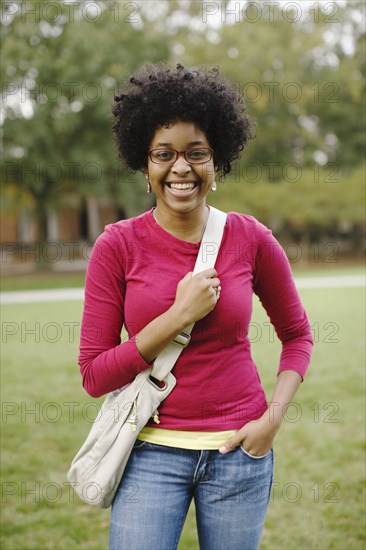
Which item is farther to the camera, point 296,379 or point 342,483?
point 342,483

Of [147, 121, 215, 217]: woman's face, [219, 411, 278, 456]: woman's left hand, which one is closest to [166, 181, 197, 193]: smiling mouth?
[147, 121, 215, 217]: woman's face

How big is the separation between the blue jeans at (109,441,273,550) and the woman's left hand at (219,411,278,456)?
0.08 feet

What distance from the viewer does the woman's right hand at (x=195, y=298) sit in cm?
177

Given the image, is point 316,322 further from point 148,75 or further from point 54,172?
point 54,172

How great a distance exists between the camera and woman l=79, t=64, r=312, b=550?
1808 millimetres

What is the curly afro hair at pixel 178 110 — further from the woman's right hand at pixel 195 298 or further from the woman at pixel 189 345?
the woman's right hand at pixel 195 298

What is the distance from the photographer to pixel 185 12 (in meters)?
28.9

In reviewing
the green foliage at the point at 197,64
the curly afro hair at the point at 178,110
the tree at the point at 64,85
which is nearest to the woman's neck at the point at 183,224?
the curly afro hair at the point at 178,110

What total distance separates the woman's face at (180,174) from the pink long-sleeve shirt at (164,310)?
0.10 m

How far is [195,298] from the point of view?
1.77 meters

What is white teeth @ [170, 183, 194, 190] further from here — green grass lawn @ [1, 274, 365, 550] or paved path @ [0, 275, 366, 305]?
paved path @ [0, 275, 366, 305]

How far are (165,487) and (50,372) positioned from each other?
5.95 metres

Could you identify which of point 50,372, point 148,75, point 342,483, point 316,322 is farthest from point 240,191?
point 148,75

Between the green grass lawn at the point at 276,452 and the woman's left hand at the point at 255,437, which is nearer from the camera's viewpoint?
the woman's left hand at the point at 255,437
